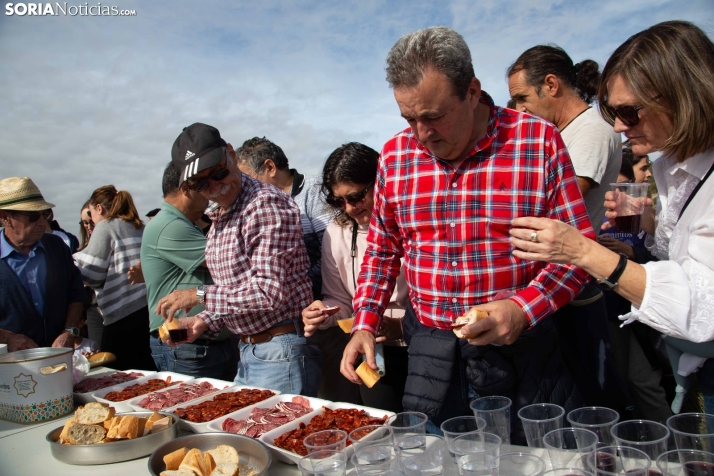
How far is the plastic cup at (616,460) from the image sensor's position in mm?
1215

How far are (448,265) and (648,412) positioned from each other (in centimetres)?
212

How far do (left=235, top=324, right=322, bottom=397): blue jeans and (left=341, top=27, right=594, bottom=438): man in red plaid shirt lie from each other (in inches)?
28.4

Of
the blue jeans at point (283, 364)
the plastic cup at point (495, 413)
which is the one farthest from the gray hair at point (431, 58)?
the blue jeans at point (283, 364)

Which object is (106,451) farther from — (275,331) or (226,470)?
(275,331)

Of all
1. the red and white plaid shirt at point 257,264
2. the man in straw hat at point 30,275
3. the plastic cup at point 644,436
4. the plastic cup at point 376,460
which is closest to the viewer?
the plastic cup at point 644,436

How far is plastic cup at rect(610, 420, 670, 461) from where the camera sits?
124 centimetres

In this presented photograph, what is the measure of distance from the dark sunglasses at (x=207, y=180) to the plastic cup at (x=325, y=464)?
5.77 feet

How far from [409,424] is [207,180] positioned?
1758 mm

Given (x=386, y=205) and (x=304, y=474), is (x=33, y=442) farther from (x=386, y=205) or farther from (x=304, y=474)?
(x=386, y=205)

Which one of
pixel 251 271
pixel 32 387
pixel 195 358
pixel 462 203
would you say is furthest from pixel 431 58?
pixel 195 358

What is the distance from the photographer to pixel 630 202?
2.33 meters

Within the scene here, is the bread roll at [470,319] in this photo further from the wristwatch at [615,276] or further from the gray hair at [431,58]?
the gray hair at [431,58]

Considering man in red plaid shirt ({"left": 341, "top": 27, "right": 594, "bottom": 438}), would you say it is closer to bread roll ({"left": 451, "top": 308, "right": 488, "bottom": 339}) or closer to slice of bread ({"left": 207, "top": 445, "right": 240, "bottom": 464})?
bread roll ({"left": 451, "top": 308, "right": 488, "bottom": 339})

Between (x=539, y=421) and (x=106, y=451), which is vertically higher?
(x=539, y=421)
